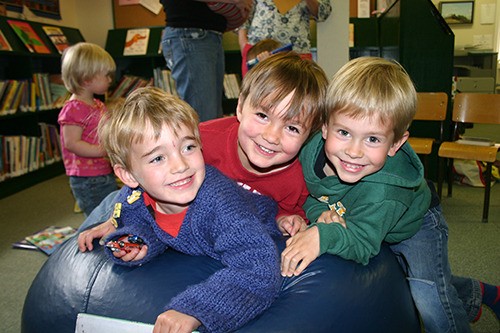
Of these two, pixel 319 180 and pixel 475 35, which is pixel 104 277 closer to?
pixel 319 180

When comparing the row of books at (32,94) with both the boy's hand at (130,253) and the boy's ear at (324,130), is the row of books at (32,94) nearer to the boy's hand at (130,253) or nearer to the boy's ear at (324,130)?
the boy's hand at (130,253)

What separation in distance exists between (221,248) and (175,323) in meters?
0.23

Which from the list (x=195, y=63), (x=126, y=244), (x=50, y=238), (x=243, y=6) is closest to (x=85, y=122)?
(x=195, y=63)

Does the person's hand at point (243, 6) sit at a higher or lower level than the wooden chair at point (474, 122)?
higher

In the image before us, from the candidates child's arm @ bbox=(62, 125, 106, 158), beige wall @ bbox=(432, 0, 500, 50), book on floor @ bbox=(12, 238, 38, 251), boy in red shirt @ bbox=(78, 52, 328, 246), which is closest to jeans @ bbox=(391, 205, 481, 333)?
boy in red shirt @ bbox=(78, 52, 328, 246)

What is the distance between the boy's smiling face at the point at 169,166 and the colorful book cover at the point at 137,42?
437cm

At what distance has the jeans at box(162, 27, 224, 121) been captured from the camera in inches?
82.2

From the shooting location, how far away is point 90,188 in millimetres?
2572

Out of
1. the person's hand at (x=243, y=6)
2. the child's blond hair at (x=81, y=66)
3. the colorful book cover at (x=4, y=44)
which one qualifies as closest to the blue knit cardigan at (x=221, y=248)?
the person's hand at (x=243, y=6)

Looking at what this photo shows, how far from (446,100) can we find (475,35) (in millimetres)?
5584

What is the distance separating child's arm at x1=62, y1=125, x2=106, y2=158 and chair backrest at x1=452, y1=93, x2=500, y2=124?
2.94 metres

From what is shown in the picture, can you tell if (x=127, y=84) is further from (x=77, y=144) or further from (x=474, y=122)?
(x=474, y=122)

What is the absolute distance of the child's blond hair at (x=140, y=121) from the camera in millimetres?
1179

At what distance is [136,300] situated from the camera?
1113 millimetres
